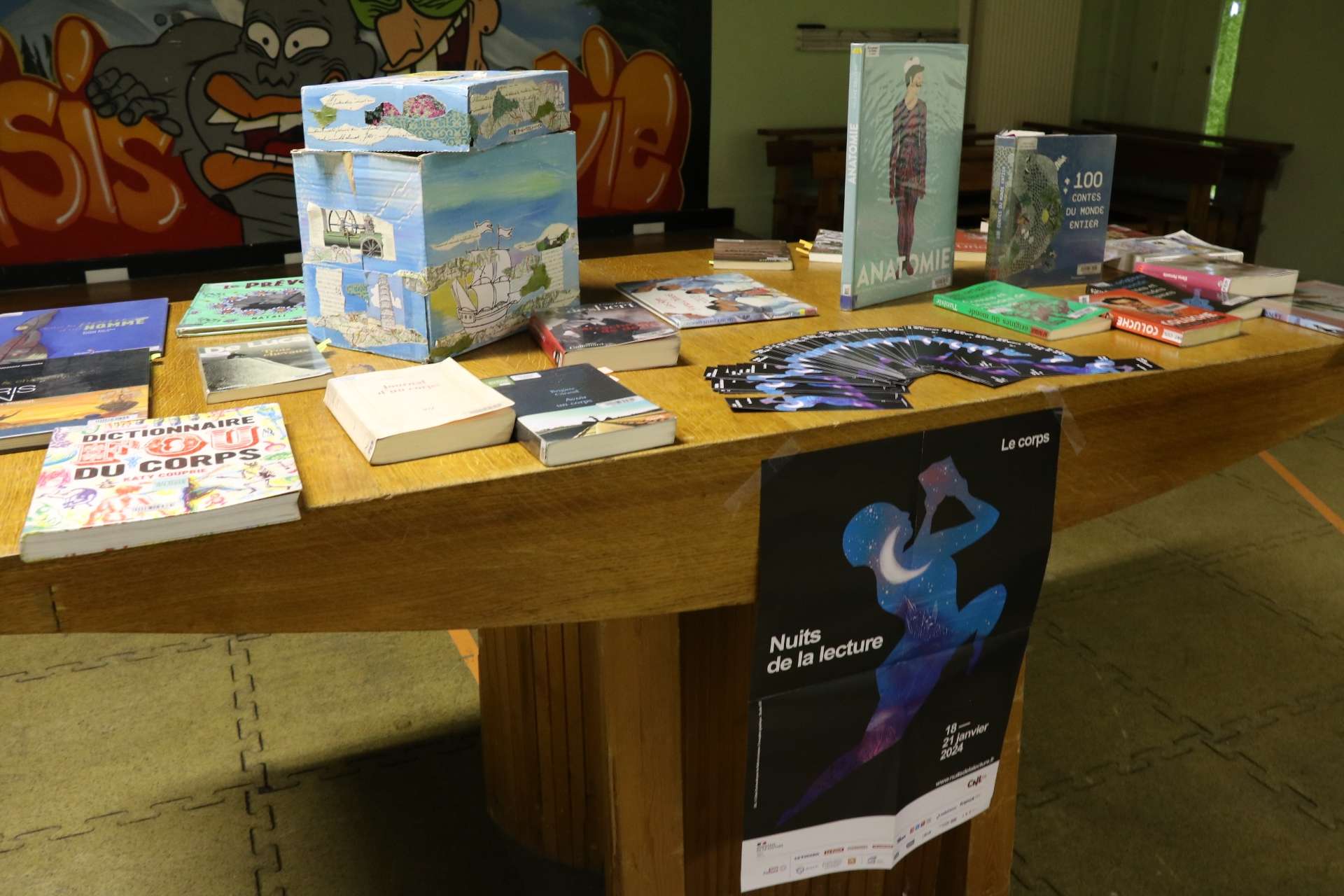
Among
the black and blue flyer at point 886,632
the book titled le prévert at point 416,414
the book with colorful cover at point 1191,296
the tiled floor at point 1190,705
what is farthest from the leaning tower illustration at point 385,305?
the tiled floor at point 1190,705

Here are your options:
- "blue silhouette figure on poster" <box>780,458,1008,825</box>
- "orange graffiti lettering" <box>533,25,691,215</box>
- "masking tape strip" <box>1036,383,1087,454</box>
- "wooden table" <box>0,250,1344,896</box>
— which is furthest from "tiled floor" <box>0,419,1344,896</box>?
"orange graffiti lettering" <box>533,25,691,215</box>

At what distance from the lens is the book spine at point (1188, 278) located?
163cm

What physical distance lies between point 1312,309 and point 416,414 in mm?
1259

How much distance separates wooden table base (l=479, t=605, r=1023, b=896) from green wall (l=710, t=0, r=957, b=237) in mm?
2598

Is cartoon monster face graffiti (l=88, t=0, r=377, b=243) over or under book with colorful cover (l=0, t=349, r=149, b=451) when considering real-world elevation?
over

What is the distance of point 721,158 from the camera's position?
13.1ft

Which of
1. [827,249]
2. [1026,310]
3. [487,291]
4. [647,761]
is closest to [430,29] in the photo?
[827,249]

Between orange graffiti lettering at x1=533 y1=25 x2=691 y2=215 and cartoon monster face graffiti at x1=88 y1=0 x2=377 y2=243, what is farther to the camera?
orange graffiti lettering at x1=533 y1=25 x2=691 y2=215

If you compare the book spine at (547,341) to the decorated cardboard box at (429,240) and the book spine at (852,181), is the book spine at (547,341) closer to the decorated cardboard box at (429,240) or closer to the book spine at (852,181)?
the decorated cardboard box at (429,240)

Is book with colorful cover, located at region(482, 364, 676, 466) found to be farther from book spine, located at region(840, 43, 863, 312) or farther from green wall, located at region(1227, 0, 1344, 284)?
green wall, located at region(1227, 0, 1344, 284)

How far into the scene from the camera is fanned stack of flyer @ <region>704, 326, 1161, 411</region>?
1.24 m

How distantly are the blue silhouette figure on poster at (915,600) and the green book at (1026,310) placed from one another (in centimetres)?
29

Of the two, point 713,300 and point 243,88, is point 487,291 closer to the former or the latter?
point 713,300

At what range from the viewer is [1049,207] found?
1.67 metres
